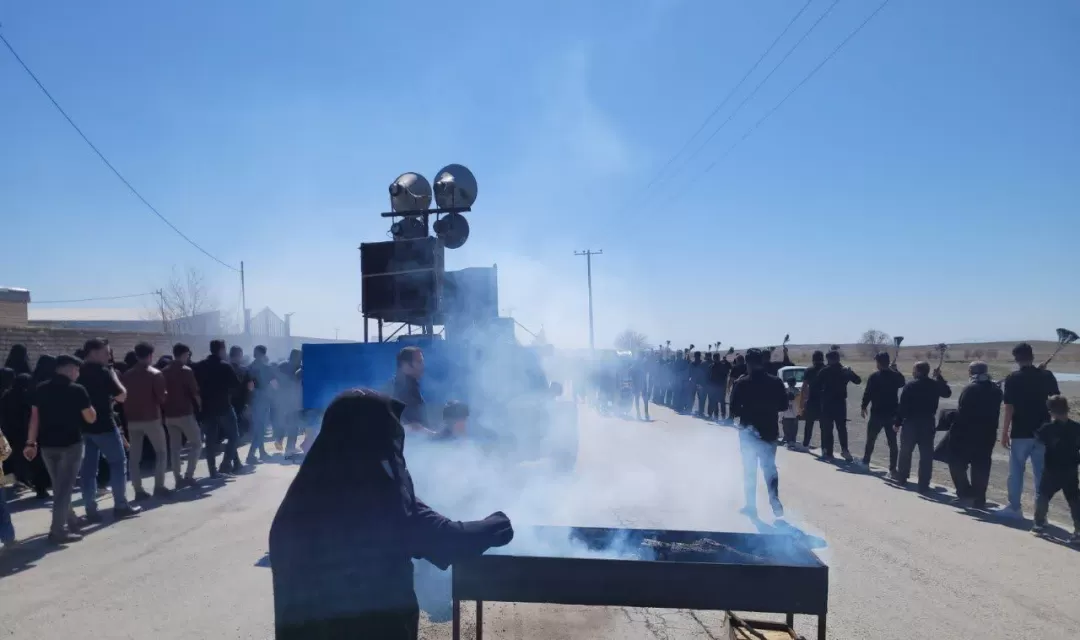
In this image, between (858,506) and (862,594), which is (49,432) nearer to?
(862,594)

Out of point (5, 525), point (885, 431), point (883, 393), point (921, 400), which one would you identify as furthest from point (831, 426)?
point (5, 525)

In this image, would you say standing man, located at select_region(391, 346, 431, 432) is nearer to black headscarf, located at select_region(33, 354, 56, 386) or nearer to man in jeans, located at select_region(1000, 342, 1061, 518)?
black headscarf, located at select_region(33, 354, 56, 386)

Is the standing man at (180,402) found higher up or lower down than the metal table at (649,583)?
higher up

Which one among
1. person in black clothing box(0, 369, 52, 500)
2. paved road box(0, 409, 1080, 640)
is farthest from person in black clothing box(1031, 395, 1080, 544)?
person in black clothing box(0, 369, 52, 500)

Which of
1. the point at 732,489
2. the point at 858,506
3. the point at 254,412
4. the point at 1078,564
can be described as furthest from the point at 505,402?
the point at 1078,564

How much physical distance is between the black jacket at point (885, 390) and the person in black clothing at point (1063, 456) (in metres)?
3.17

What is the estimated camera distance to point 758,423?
23.8ft

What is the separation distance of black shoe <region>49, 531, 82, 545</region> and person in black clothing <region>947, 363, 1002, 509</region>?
32.4 feet

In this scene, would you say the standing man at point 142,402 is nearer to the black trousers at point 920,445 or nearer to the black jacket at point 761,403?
the black jacket at point 761,403

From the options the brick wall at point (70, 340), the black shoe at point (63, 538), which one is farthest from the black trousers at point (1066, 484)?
the brick wall at point (70, 340)

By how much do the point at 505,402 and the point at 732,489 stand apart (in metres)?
3.30

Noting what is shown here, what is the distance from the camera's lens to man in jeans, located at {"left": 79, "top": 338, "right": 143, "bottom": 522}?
273 inches

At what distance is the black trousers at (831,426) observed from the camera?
1073 centimetres

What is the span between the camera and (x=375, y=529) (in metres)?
2.34
